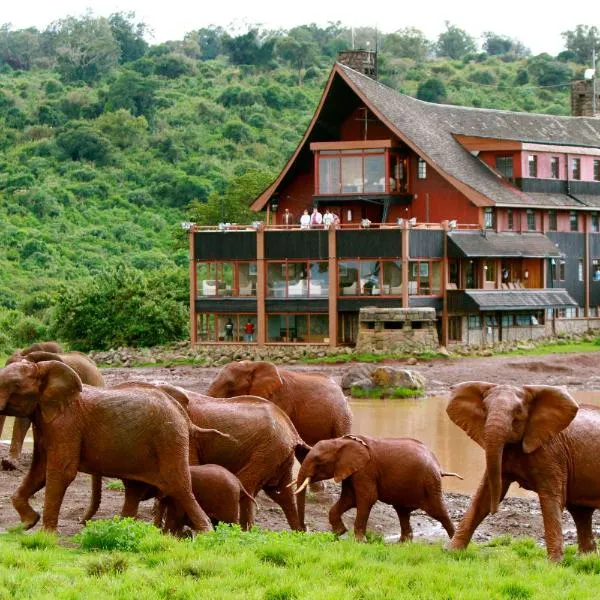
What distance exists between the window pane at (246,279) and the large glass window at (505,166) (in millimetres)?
12247

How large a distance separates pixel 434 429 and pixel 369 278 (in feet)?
66.2

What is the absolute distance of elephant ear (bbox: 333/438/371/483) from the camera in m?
17.4

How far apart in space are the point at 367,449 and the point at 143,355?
3531 centimetres

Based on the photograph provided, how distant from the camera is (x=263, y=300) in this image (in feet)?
179

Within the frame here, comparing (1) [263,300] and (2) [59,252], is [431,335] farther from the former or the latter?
(2) [59,252]

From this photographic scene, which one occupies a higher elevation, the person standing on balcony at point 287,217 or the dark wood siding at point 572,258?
the person standing on balcony at point 287,217

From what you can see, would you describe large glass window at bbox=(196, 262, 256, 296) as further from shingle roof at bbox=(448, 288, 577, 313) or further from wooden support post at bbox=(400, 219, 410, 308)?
shingle roof at bbox=(448, 288, 577, 313)


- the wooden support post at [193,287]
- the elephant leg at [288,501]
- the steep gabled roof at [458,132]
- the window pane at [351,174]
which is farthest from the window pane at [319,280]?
the elephant leg at [288,501]

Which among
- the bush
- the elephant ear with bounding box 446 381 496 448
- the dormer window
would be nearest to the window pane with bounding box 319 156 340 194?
the dormer window

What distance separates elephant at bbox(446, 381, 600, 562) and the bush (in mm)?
3045

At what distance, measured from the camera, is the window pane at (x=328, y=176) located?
58.5 m

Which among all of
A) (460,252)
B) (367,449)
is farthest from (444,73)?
(367,449)

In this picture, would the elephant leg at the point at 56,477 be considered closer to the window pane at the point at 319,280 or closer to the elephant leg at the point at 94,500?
the elephant leg at the point at 94,500

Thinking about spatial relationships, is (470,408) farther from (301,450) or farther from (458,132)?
(458,132)
